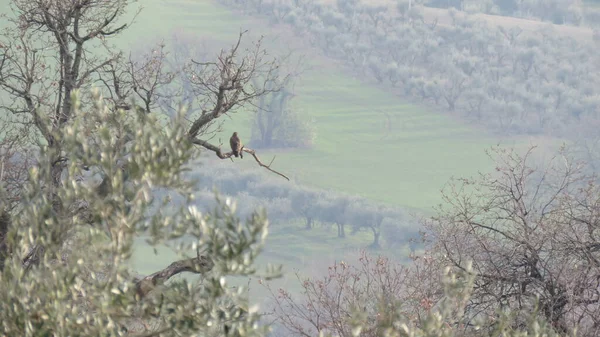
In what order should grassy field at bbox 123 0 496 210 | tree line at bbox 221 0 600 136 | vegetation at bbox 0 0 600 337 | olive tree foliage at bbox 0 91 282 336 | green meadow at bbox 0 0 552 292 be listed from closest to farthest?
olive tree foliage at bbox 0 91 282 336
vegetation at bbox 0 0 600 337
green meadow at bbox 0 0 552 292
grassy field at bbox 123 0 496 210
tree line at bbox 221 0 600 136

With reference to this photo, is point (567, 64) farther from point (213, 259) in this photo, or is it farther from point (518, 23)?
point (213, 259)

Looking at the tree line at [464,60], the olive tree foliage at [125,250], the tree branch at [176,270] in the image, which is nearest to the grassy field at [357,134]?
the tree line at [464,60]

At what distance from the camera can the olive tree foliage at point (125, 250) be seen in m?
6.42

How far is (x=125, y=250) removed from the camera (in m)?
6.49

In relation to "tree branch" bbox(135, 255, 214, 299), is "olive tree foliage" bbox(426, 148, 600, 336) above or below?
below

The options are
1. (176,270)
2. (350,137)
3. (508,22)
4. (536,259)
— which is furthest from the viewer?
(508,22)

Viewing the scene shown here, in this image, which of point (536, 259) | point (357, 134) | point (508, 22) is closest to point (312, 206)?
point (357, 134)

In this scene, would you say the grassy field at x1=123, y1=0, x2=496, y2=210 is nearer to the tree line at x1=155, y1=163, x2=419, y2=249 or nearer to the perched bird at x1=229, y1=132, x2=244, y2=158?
the tree line at x1=155, y1=163, x2=419, y2=249

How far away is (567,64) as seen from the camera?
113m

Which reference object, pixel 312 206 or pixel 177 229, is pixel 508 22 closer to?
pixel 312 206

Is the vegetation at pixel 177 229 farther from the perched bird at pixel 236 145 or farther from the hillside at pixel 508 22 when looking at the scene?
the hillside at pixel 508 22

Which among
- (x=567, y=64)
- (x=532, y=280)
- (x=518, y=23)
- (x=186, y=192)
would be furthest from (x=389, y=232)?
(x=186, y=192)

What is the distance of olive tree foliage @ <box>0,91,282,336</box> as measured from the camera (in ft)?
21.1

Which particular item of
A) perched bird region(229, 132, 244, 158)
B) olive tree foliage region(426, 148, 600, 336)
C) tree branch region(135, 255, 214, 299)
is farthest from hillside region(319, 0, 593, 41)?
tree branch region(135, 255, 214, 299)
